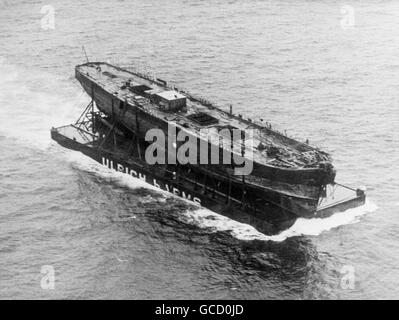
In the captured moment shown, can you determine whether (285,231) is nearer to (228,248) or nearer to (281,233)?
(281,233)

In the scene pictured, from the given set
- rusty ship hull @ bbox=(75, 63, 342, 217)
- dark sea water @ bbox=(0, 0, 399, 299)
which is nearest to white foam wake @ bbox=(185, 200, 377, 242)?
dark sea water @ bbox=(0, 0, 399, 299)

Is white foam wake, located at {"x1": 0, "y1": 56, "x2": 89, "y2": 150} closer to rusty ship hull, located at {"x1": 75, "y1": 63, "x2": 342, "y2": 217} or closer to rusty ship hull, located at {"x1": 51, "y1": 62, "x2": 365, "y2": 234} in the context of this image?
rusty ship hull, located at {"x1": 51, "y1": 62, "x2": 365, "y2": 234}

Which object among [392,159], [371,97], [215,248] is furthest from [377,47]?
[215,248]

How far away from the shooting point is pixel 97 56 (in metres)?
122

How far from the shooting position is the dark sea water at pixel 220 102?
57656 mm

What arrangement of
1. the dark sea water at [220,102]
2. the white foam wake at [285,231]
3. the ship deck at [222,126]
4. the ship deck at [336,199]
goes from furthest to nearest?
the ship deck at [336,199]
the ship deck at [222,126]
the white foam wake at [285,231]
the dark sea water at [220,102]

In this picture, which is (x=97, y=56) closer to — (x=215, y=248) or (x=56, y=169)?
(x=56, y=169)

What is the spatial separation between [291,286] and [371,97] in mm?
54385

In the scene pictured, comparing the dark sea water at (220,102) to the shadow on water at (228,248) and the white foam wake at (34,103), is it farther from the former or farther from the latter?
the white foam wake at (34,103)

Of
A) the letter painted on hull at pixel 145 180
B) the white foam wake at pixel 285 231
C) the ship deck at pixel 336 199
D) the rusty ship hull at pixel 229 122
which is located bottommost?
the white foam wake at pixel 285 231

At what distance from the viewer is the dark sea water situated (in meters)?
57.7

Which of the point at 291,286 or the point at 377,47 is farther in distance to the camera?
the point at 377,47

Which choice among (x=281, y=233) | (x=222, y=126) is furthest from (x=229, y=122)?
(x=281, y=233)

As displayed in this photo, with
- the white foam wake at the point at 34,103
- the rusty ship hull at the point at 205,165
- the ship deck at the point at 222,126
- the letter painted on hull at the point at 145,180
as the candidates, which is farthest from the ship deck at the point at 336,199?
the white foam wake at the point at 34,103
